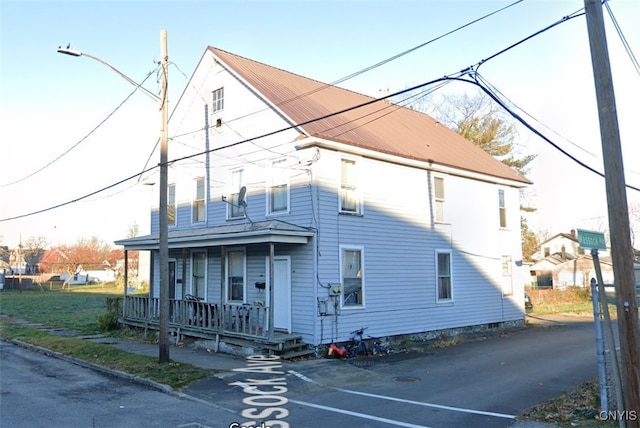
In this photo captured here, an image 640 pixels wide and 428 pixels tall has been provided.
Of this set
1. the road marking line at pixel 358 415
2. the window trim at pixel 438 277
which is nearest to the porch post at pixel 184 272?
the window trim at pixel 438 277

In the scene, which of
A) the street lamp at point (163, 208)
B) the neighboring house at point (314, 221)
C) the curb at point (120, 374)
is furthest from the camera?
the neighboring house at point (314, 221)

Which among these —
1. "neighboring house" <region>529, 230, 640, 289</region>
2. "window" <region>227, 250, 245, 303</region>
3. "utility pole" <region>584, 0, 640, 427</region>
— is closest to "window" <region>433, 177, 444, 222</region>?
"window" <region>227, 250, 245, 303</region>

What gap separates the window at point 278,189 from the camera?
51.3 feet

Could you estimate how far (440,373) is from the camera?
476 inches

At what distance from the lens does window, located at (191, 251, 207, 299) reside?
18328 mm

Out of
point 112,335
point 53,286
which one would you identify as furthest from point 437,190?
point 53,286

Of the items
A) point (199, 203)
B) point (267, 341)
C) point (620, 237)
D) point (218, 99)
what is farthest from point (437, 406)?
point (218, 99)

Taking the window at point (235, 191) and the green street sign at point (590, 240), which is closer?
the green street sign at point (590, 240)

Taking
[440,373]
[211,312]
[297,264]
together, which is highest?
[297,264]

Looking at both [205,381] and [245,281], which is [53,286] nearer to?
[245,281]

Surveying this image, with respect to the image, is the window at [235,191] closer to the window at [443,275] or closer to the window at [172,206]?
the window at [172,206]

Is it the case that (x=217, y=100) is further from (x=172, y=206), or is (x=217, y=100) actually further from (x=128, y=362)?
(x=128, y=362)

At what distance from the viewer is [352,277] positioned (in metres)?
15.3

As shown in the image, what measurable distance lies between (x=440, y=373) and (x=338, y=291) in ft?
12.0
